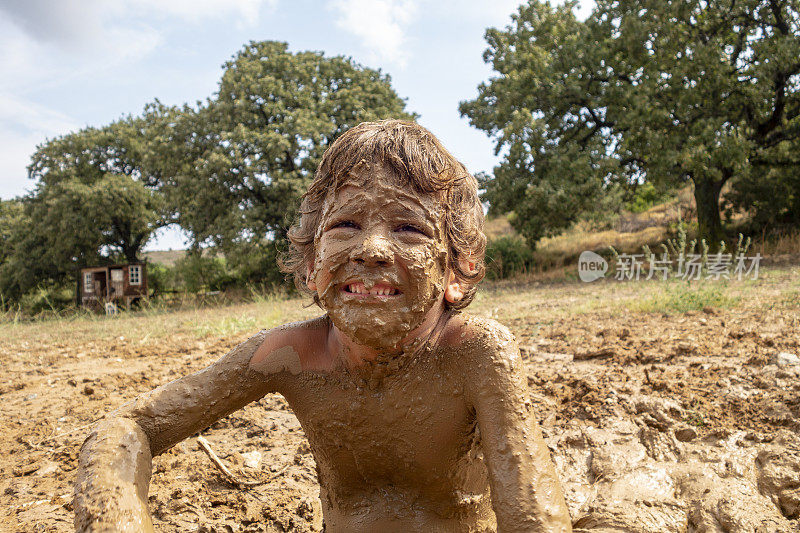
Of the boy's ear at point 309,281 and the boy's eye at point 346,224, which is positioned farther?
the boy's ear at point 309,281

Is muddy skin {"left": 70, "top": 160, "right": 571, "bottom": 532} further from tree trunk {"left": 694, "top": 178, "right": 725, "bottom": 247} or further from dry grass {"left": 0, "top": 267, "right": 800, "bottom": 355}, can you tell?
tree trunk {"left": 694, "top": 178, "right": 725, "bottom": 247}

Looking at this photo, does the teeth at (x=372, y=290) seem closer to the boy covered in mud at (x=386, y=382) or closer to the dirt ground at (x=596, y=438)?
the boy covered in mud at (x=386, y=382)

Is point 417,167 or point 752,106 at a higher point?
point 752,106

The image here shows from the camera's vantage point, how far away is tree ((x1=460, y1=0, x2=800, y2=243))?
1247 centimetres

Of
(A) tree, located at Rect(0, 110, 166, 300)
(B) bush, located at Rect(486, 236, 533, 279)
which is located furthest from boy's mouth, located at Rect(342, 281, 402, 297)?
(A) tree, located at Rect(0, 110, 166, 300)

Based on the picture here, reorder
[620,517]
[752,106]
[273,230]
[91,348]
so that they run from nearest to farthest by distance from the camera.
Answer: [620,517]
[91,348]
[752,106]
[273,230]

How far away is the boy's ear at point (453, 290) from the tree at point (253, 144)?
13.3 m

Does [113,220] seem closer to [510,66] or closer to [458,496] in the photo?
[510,66]

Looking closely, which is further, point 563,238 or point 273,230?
point 563,238

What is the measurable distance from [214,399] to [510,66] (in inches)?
586

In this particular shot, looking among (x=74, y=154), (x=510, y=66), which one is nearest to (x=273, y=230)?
(x=510, y=66)

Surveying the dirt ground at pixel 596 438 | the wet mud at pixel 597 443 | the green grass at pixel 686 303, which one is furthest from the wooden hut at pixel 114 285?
the green grass at pixel 686 303

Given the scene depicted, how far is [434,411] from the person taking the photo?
5.16 ft

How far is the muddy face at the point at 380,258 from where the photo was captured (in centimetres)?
139
